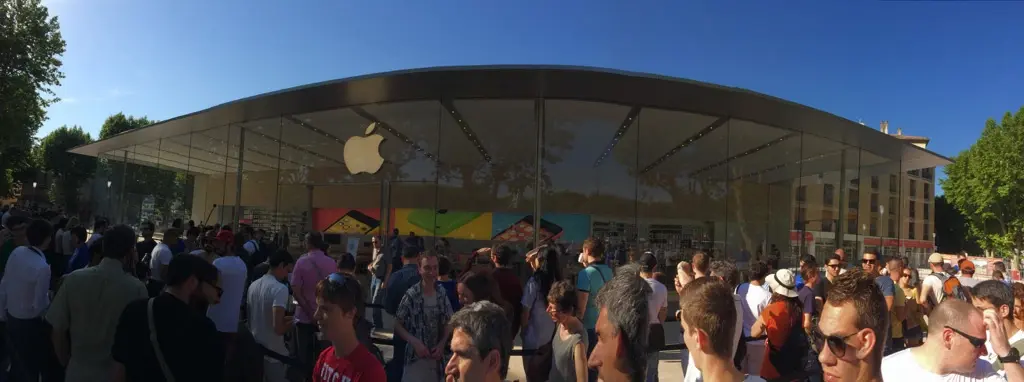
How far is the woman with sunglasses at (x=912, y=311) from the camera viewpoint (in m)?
7.11

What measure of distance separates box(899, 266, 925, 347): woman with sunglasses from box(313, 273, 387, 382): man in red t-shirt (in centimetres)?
736

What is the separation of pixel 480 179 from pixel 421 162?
1.32m

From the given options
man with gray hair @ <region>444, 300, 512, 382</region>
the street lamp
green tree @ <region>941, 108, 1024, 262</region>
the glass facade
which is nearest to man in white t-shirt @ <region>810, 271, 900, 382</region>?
man with gray hair @ <region>444, 300, 512, 382</region>

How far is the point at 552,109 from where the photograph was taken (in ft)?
34.7

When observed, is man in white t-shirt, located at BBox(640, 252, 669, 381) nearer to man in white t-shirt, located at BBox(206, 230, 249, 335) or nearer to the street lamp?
man in white t-shirt, located at BBox(206, 230, 249, 335)

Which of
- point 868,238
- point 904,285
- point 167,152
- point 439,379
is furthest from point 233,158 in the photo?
point 868,238

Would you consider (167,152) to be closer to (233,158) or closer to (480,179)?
(233,158)

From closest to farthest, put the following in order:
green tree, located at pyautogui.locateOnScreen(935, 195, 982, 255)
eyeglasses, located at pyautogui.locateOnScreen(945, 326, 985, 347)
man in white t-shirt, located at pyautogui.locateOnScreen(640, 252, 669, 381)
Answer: eyeglasses, located at pyautogui.locateOnScreen(945, 326, 985, 347), man in white t-shirt, located at pyautogui.locateOnScreen(640, 252, 669, 381), green tree, located at pyautogui.locateOnScreen(935, 195, 982, 255)

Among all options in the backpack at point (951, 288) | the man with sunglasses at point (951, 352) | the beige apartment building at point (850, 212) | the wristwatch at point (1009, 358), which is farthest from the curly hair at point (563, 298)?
the beige apartment building at point (850, 212)

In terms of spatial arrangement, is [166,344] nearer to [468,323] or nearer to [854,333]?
[468,323]

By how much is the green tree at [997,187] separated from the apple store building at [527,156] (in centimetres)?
3742

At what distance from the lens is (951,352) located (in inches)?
93.8

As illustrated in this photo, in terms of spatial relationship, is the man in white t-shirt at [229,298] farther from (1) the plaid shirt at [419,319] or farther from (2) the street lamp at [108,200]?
(2) the street lamp at [108,200]

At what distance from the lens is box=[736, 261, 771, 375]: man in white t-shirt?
4754 millimetres
